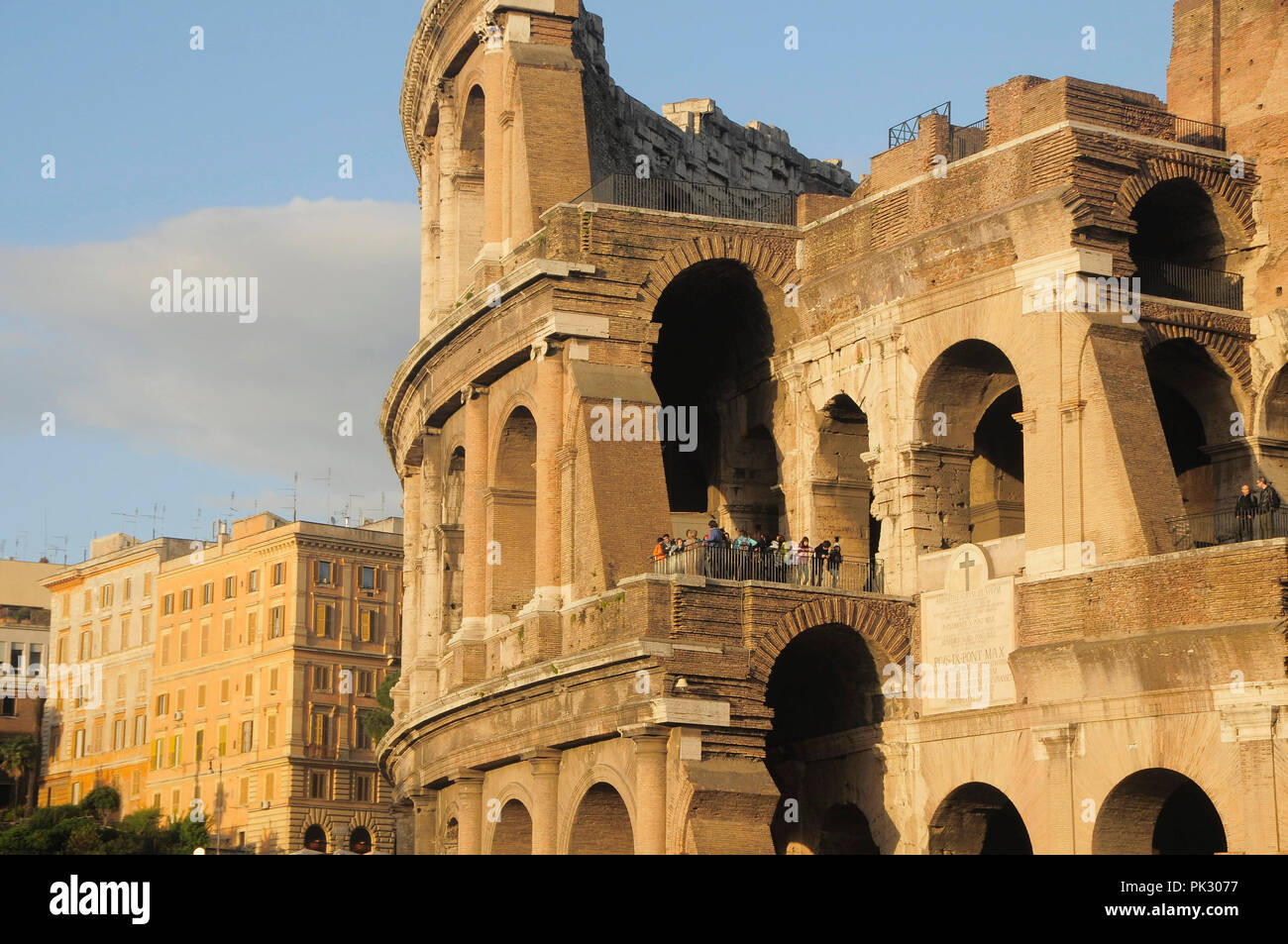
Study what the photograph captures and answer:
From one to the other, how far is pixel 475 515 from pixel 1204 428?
550 inches

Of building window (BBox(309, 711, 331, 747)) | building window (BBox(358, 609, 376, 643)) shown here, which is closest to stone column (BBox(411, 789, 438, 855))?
building window (BBox(309, 711, 331, 747))

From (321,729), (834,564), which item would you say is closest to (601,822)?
(834,564)

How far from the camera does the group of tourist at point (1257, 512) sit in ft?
103

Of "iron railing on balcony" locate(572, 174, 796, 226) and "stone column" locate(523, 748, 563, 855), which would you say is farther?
"iron railing on balcony" locate(572, 174, 796, 226)

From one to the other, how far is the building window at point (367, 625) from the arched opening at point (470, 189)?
3799 cm

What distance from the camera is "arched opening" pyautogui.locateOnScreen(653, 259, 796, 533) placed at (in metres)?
39.9

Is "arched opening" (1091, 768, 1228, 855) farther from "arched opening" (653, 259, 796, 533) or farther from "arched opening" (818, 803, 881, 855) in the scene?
"arched opening" (653, 259, 796, 533)

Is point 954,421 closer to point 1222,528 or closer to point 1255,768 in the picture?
point 1222,528

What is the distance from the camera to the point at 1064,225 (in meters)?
33.3

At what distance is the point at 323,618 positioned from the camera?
268ft

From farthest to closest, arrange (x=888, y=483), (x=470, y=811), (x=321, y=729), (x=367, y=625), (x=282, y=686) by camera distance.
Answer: (x=367, y=625) → (x=321, y=729) → (x=282, y=686) → (x=470, y=811) → (x=888, y=483)

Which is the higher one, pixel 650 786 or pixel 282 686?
pixel 282 686

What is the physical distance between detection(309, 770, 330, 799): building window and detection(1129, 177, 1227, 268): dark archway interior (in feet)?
165

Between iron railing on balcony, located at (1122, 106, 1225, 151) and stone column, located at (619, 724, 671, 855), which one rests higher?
iron railing on balcony, located at (1122, 106, 1225, 151)
